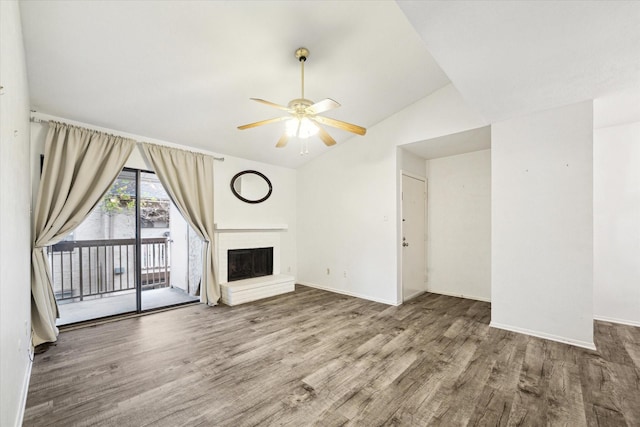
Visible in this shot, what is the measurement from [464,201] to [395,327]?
2541mm

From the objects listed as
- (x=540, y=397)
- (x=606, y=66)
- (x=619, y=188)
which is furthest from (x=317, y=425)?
(x=619, y=188)

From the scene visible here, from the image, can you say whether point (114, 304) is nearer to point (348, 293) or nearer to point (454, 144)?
point (348, 293)

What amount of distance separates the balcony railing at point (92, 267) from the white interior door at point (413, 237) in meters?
4.07

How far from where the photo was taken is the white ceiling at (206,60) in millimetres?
2152

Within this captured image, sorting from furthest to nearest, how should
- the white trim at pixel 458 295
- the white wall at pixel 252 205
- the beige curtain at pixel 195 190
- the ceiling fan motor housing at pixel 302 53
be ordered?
1. the white trim at pixel 458 295
2. the beige curtain at pixel 195 190
3. the white wall at pixel 252 205
4. the ceiling fan motor housing at pixel 302 53

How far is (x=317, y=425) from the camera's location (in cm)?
168

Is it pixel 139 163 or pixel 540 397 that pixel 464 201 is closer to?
pixel 540 397

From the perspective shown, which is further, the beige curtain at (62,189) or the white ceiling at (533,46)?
the beige curtain at (62,189)

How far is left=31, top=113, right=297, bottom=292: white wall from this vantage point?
3725 millimetres

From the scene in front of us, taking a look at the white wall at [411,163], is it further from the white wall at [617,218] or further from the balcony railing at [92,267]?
the balcony railing at [92,267]

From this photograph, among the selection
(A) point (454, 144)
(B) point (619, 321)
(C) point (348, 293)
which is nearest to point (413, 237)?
(C) point (348, 293)

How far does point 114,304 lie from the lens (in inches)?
161

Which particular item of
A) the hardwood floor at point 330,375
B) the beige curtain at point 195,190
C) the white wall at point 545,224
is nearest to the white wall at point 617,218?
the hardwood floor at point 330,375

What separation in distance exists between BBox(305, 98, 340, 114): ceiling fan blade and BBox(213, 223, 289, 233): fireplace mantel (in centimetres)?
263
